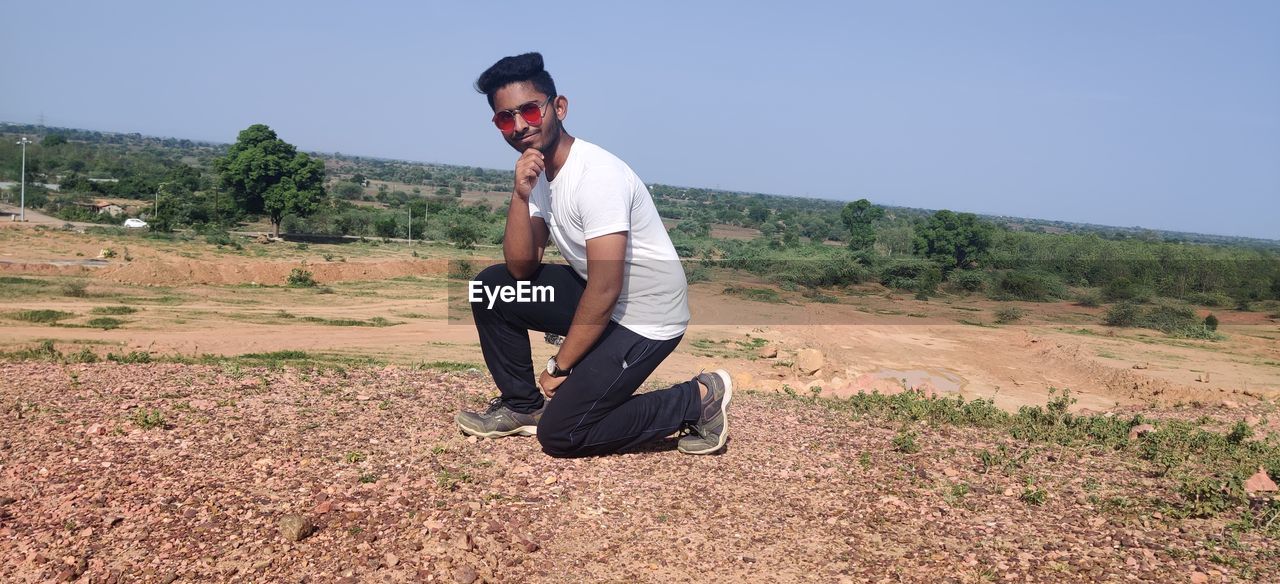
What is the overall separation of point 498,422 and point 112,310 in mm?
14130

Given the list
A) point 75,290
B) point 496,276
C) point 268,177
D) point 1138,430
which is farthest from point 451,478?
point 268,177

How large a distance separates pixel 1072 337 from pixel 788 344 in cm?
694

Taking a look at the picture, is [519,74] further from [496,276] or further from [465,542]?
[465,542]

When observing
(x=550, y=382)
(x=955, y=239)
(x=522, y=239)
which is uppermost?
(x=522, y=239)

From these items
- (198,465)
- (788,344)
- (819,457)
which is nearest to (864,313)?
(788,344)

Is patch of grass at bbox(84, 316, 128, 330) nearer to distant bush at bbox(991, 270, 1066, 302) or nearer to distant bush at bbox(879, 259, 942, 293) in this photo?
distant bush at bbox(879, 259, 942, 293)

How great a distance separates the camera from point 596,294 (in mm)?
3711

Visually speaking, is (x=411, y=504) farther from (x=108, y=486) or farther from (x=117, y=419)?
(x=117, y=419)

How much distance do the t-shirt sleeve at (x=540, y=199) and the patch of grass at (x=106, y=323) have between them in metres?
12.5

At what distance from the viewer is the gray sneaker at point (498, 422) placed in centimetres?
Answer: 431

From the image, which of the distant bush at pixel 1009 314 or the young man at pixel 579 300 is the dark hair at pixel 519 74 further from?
the distant bush at pixel 1009 314

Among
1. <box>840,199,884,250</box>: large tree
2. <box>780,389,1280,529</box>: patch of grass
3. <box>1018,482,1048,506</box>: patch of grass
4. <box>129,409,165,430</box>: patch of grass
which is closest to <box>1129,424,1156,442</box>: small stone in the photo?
<box>780,389,1280,529</box>: patch of grass

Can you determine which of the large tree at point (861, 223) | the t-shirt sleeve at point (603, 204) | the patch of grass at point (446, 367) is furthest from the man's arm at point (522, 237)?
the large tree at point (861, 223)

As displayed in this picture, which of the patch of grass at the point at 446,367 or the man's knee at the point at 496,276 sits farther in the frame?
the patch of grass at the point at 446,367
